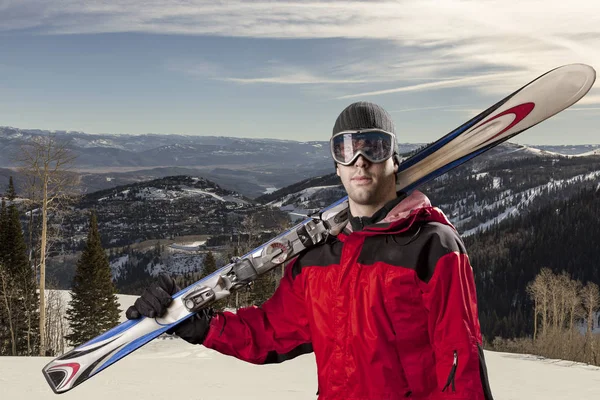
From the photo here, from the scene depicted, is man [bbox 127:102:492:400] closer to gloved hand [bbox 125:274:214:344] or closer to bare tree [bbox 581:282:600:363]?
gloved hand [bbox 125:274:214:344]

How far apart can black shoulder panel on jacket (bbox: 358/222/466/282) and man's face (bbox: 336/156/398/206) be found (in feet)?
0.79

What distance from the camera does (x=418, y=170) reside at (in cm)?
358

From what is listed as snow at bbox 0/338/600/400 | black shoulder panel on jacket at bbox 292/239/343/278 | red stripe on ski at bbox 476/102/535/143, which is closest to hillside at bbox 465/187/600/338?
snow at bbox 0/338/600/400

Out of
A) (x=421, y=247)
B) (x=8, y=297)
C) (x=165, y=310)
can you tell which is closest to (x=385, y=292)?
(x=421, y=247)

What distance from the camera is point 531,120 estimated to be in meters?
3.75

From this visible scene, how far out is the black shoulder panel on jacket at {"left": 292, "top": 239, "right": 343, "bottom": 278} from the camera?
322 centimetres

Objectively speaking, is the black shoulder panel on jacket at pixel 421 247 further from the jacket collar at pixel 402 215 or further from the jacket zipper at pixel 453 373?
the jacket zipper at pixel 453 373

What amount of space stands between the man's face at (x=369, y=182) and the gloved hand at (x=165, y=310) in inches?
59.5

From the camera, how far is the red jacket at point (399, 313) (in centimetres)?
261

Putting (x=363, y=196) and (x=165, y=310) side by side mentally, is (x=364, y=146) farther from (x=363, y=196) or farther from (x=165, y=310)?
(x=165, y=310)

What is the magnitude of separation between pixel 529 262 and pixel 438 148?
534ft

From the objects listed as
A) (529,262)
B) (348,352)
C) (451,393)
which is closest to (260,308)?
(348,352)

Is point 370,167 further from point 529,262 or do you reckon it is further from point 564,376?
point 529,262

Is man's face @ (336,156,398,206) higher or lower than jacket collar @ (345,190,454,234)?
higher
